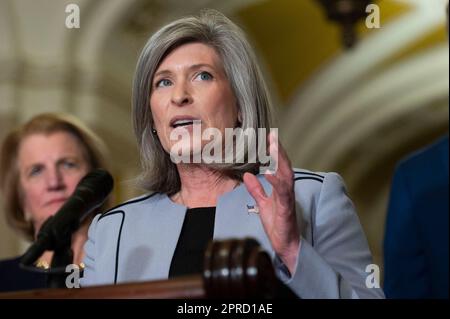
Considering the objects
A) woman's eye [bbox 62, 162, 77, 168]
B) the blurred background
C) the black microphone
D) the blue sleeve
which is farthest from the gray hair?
the blurred background

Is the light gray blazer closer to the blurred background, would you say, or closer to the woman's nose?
the woman's nose

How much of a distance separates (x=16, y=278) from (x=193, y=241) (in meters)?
1.48

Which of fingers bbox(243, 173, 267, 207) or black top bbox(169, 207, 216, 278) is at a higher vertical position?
fingers bbox(243, 173, 267, 207)

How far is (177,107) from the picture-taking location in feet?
6.84

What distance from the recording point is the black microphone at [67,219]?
1988 mm

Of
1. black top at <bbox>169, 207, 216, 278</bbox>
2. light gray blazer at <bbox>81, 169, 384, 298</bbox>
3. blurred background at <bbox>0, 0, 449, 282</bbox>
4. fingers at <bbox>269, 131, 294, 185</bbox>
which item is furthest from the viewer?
blurred background at <bbox>0, 0, 449, 282</bbox>

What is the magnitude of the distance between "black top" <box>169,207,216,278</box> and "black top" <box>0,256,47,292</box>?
1.29 metres

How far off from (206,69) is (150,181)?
11.9 inches

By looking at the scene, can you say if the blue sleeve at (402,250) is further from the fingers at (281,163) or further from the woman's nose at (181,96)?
the fingers at (281,163)

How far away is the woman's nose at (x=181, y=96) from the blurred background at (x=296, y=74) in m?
3.18

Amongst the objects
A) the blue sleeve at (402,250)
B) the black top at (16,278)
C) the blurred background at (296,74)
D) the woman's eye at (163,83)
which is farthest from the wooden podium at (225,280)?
the blurred background at (296,74)

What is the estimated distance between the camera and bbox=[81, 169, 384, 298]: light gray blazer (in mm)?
1930

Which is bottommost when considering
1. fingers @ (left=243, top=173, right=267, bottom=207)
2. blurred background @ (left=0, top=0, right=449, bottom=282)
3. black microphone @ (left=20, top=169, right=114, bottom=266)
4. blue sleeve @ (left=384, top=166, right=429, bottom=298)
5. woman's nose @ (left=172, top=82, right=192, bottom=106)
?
blue sleeve @ (left=384, top=166, right=429, bottom=298)
